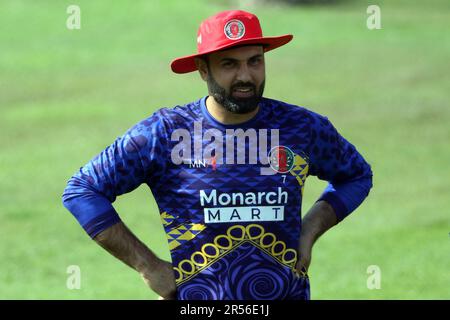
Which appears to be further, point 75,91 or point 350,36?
point 350,36

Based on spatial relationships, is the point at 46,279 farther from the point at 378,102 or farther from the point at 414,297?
the point at 378,102

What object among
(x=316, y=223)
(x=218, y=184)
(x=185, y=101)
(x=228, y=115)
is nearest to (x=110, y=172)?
(x=218, y=184)

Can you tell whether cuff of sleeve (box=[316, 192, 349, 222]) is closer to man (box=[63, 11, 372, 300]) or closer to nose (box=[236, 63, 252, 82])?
man (box=[63, 11, 372, 300])

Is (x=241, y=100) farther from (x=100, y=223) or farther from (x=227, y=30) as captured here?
(x=100, y=223)

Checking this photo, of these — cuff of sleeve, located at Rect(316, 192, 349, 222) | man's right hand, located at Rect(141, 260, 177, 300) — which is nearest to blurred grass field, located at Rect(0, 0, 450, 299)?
cuff of sleeve, located at Rect(316, 192, 349, 222)

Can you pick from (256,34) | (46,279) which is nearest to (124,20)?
(46,279)

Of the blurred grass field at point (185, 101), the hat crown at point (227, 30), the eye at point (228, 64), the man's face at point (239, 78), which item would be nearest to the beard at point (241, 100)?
the man's face at point (239, 78)

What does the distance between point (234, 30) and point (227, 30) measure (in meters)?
0.03

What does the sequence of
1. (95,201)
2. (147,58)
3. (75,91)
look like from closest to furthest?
1. (95,201)
2. (75,91)
3. (147,58)

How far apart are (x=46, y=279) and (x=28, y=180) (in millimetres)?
4736

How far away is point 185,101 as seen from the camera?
22453 mm

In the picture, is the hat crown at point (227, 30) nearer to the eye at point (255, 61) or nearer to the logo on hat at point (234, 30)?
the logo on hat at point (234, 30)

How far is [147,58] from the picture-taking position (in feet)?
88.3

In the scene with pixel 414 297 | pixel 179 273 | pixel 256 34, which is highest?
pixel 256 34
